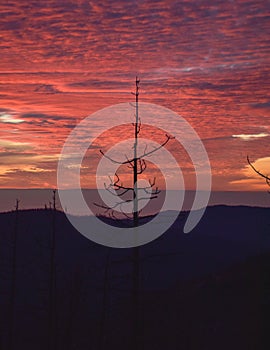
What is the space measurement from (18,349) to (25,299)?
42.1 metres

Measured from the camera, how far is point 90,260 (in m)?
151

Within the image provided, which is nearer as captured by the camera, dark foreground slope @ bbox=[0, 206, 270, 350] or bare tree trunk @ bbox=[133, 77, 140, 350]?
bare tree trunk @ bbox=[133, 77, 140, 350]

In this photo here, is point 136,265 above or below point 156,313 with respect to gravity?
above

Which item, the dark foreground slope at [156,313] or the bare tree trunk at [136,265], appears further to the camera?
the dark foreground slope at [156,313]

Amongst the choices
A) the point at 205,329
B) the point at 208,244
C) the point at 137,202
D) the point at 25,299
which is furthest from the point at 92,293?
the point at 137,202

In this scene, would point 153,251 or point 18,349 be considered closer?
point 18,349

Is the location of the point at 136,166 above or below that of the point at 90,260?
above

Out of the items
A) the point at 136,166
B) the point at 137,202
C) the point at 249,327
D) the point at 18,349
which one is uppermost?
the point at 136,166

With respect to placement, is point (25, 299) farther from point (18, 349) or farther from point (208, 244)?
point (208, 244)

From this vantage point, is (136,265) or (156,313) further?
(156,313)

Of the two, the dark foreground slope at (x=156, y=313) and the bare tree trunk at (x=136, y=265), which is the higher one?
the bare tree trunk at (x=136, y=265)

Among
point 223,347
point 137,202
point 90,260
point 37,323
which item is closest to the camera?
point 137,202

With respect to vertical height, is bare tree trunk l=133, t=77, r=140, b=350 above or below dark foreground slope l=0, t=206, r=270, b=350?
above

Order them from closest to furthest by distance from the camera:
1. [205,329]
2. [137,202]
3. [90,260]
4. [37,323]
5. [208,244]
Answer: [137,202] → [205,329] → [37,323] → [90,260] → [208,244]
